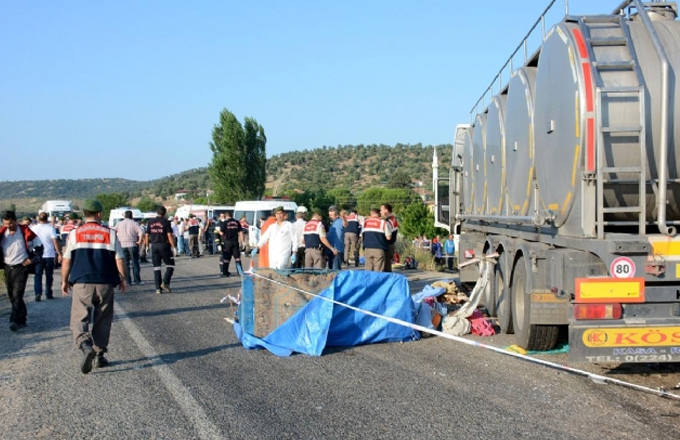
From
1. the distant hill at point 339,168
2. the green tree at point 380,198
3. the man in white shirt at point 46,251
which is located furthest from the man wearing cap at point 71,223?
the distant hill at point 339,168

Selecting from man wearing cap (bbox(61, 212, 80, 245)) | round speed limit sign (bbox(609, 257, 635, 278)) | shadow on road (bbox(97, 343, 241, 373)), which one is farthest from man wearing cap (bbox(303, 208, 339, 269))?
round speed limit sign (bbox(609, 257, 635, 278))

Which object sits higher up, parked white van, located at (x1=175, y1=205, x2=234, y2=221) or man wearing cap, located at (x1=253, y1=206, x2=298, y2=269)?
parked white van, located at (x1=175, y1=205, x2=234, y2=221)

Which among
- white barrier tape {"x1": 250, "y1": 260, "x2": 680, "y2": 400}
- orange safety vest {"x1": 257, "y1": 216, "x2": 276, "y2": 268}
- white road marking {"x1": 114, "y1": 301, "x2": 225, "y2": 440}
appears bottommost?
white road marking {"x1": 114, "y1": 301, "x2": 225, "y2": 440}

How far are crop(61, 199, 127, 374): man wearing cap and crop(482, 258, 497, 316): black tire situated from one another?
5.23 meters

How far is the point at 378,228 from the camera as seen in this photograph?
12.3m

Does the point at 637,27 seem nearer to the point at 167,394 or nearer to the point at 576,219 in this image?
the point at 576,219

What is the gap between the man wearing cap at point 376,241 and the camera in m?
12.3

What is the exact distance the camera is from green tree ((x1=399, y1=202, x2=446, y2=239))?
24.9 metres

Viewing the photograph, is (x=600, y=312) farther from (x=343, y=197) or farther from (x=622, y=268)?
(x=343, y=197)

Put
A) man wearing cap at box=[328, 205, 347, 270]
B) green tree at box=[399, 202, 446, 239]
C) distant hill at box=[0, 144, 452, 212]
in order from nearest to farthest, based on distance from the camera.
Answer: man wearing cap at box=[328, 205, 347, 270], green tree at box=[399, 202, 446, 239], distant hill at box=[0, 144, 452, 212]

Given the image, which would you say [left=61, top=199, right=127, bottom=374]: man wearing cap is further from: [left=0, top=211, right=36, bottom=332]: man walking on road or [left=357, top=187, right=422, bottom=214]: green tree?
[left=357, top=187, right=422, bottom=214]: green tree

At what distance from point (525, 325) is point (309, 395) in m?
2.91

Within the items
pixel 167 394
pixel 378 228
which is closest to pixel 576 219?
pixel 167 394

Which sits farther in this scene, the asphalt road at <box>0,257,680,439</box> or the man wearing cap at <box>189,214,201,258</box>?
the man wearing cap at <box>189,214,201,258</box>
